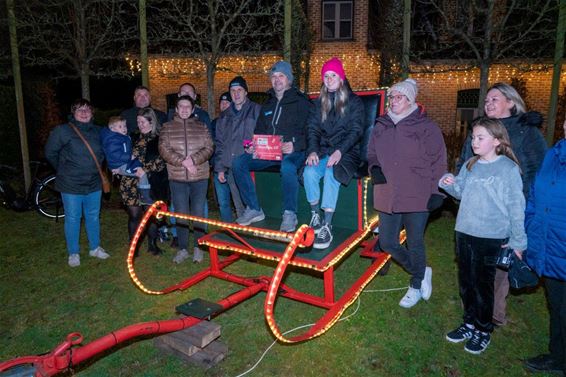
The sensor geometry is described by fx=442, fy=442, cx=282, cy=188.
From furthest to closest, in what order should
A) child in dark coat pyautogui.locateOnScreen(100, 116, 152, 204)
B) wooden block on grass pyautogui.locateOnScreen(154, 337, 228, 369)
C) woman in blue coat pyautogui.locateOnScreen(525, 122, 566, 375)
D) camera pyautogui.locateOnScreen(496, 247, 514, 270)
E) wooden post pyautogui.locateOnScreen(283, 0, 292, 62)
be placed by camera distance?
wooden post pyautogui.locateOnScreen(283, 0, 292, 62)
child in dark coat pyautogui.locateOnScreen(100, 116, 152, 204)
wooden block on grass pyautogui.locateOnScreen(154, 337, 228, 369)
camera pyautogui.locateOnScreen(496, 247, 514, 270)
woman in blue coat pyautogui.locateOnScreen(525, 122, 566, 375)

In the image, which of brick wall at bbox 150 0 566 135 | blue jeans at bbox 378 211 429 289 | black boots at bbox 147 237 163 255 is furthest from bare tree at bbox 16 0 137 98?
brick wall at bbox 150 0 566 135

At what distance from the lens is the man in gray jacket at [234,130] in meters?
6.03

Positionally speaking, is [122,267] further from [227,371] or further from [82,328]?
[227,371]

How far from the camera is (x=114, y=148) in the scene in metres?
6.33

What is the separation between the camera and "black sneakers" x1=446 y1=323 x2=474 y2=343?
450 centimetres

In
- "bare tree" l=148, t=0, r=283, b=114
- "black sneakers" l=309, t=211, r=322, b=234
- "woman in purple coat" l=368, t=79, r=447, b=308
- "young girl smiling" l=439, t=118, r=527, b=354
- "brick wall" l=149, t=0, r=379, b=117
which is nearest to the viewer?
"young girl smiling" l=439, t=118, r=527, b=354

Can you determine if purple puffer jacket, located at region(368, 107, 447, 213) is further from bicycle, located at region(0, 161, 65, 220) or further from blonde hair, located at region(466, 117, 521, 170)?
bicycle, located at region(0, 161, 65, 220)

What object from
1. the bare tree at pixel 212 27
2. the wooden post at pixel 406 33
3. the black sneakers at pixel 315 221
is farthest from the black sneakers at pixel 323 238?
the bare tree at pixel 212 27

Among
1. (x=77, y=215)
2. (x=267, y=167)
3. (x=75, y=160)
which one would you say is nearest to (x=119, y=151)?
(x=75, y=160)

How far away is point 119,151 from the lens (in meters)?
6.36

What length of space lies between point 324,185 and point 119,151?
3108mm

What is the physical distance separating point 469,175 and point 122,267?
197 inches

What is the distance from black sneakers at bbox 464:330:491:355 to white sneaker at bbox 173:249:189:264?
4.10 metres

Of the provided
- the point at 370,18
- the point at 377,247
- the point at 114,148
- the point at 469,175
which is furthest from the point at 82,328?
the point at 370,18
